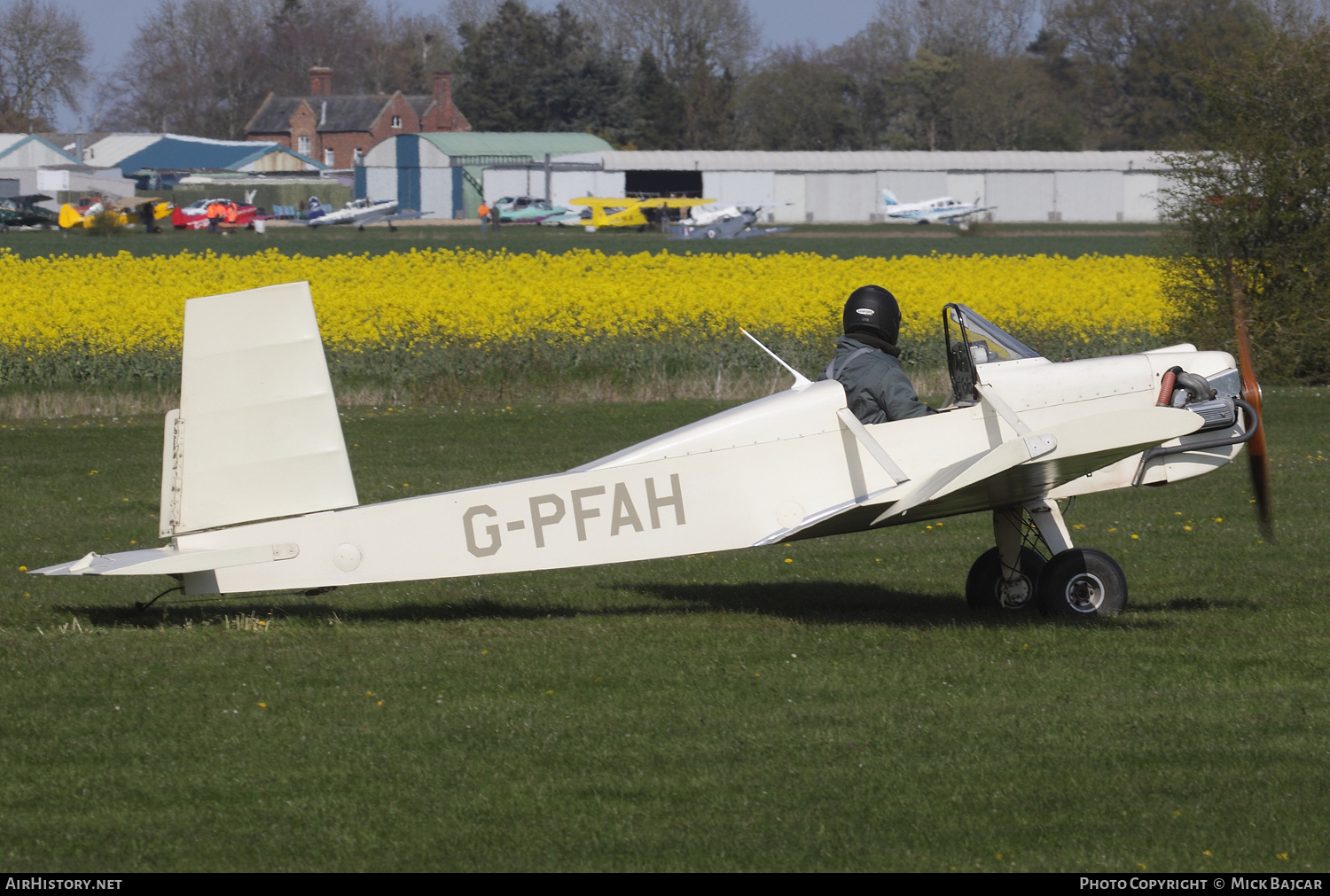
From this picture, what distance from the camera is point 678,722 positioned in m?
6.57

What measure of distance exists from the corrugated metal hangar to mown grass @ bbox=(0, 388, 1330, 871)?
88592 millimetres

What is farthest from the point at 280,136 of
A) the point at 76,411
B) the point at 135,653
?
the point at 135,653

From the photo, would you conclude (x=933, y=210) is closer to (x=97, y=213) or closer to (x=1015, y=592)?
(x=97, y=213)

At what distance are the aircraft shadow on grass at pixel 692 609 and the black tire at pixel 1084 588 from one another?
14 centimetres

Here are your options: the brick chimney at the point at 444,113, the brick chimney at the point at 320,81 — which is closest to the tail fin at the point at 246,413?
the brick chimney at the point at 444,113

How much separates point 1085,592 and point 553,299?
14.4 meters

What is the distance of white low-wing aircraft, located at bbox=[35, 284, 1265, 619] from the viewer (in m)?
7.38

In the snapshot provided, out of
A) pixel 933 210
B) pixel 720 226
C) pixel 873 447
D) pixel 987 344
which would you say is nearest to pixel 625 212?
pixel 720 226

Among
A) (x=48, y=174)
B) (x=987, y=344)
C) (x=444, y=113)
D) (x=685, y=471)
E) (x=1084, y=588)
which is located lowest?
(x=1084, y=588)

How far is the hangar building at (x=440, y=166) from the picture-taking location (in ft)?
334

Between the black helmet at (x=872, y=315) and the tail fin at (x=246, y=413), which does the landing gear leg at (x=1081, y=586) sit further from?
the tail fin at (x=246, y=413)

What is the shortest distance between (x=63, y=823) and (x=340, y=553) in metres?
2.53

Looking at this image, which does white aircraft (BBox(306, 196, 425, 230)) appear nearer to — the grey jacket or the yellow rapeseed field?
the yellow rapeseed field

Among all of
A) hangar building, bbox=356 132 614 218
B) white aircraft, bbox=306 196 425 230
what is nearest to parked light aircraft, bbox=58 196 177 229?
white aircraft, bbox=306 196 425 230
